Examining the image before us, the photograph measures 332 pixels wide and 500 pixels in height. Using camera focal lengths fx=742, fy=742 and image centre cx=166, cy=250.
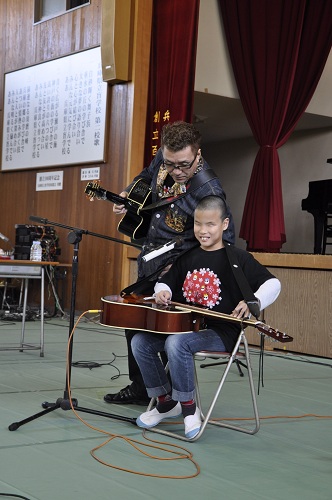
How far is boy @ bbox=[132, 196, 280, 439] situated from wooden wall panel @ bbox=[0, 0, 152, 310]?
14.2 ft

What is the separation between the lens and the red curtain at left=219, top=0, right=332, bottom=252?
7992mm

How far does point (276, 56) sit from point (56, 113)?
2.57 meters

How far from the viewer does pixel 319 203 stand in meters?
8.69

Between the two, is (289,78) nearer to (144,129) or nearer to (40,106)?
(144,129)

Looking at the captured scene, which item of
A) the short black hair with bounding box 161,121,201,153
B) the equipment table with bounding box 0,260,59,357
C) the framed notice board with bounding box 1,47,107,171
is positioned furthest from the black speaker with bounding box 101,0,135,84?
the short black hair with bounding box 161,121,201,153

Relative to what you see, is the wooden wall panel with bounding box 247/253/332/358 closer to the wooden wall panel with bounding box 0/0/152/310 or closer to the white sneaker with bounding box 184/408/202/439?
the wooden wall panel with bounding box 0/0/152/310

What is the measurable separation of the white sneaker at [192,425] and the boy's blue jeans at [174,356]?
0.09m

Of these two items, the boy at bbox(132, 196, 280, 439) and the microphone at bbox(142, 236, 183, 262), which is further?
the microphone at bbox(142, 236, 183, 262)

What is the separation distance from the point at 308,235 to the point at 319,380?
583 centimetres

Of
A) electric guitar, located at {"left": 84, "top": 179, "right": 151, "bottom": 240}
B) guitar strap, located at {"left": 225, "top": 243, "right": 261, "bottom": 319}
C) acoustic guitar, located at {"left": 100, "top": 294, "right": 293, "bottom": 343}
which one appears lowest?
acoustic guitar, located at {"left": 100, "top": 294, "right": 293, "bottom": 343}

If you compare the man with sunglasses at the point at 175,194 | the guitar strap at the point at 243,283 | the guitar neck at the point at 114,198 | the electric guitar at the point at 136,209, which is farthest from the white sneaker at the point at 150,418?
the guitar neck at the point at 114,198

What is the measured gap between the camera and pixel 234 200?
11.2 metres

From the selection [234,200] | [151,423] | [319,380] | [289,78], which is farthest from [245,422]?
[234,200]

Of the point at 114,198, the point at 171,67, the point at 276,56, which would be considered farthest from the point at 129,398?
the point at 276,56
